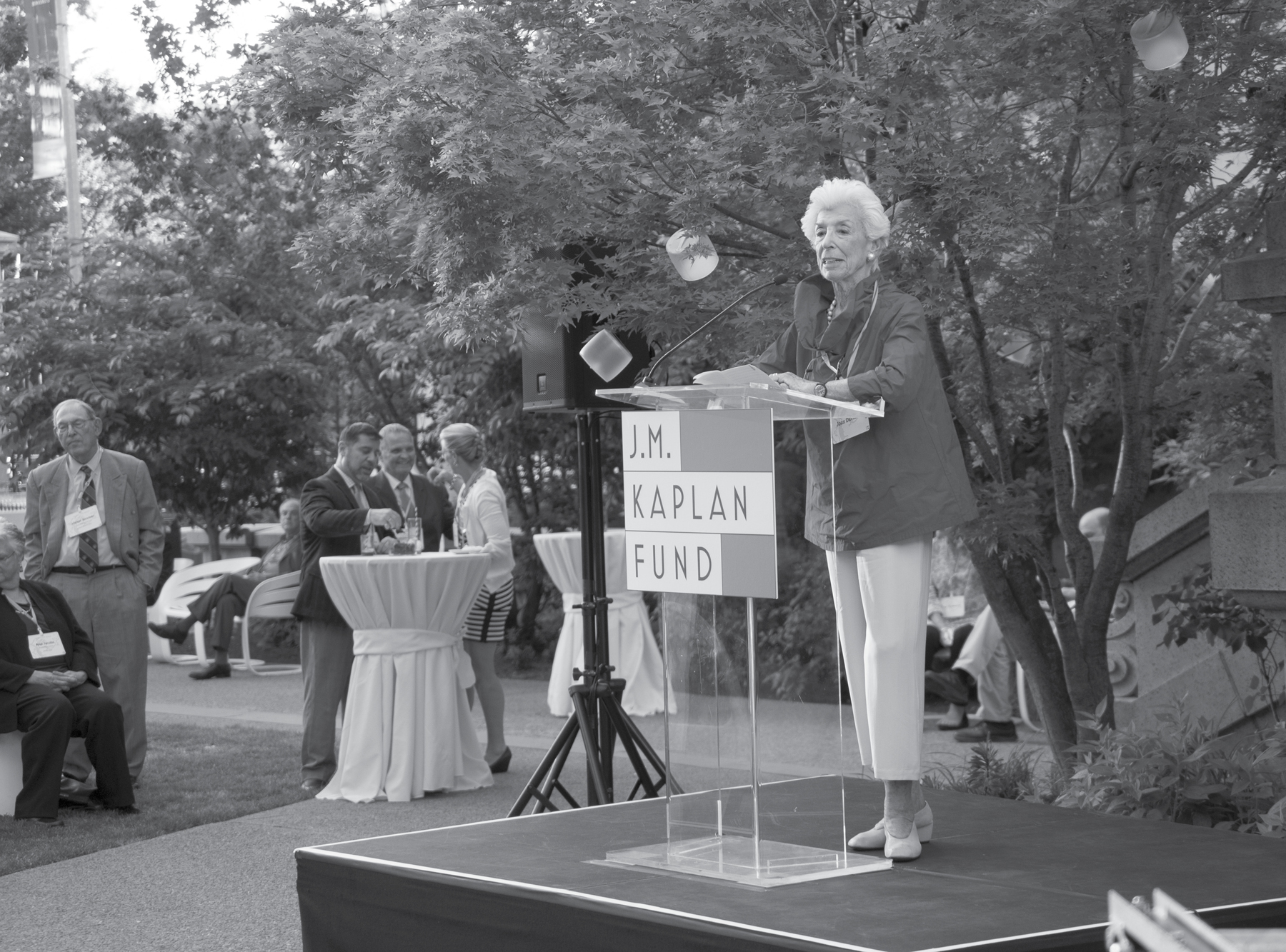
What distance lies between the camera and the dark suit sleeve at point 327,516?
722cm

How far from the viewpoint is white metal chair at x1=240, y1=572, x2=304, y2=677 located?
12.0 meters

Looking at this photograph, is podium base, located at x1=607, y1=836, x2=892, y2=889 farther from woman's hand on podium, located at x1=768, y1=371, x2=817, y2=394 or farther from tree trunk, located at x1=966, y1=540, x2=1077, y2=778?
tree trunk, located at x1=966, y1=540, x2=1077, y2=778

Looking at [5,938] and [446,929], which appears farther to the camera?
[5,938]

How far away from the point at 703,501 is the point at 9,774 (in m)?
4.31

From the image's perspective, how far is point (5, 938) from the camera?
480cm

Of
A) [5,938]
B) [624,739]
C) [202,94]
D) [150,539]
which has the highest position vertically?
[202,94]

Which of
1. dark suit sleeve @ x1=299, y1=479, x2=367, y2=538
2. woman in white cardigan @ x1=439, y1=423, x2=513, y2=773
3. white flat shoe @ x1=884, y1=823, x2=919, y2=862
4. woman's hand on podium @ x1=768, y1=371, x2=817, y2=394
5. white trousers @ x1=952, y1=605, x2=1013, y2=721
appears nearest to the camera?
woman's hand on podium @ x1=768, y1=371, x2=817, y2=394

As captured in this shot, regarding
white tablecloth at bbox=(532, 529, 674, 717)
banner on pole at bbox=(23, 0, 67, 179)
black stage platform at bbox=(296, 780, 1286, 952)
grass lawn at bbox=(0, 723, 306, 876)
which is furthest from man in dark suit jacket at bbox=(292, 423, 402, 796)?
banner on pole at bbox=(23, 0, 67, 179)

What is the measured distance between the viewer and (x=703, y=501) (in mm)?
3758

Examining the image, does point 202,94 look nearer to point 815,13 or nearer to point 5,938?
point 815,13

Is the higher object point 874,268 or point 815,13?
point 815,13

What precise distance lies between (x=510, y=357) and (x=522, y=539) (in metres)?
1.79

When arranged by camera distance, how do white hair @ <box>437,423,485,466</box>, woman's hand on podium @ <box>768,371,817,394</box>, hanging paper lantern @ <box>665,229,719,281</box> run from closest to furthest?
woman's hand on podium @ <box>768,371,817,394</box> → hanging paper lantern @ <box>665,229,719,281</box> → white hair @ <box>437,423,485,466</box>

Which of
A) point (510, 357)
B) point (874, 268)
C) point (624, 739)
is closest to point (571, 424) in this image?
point (510, 357)
